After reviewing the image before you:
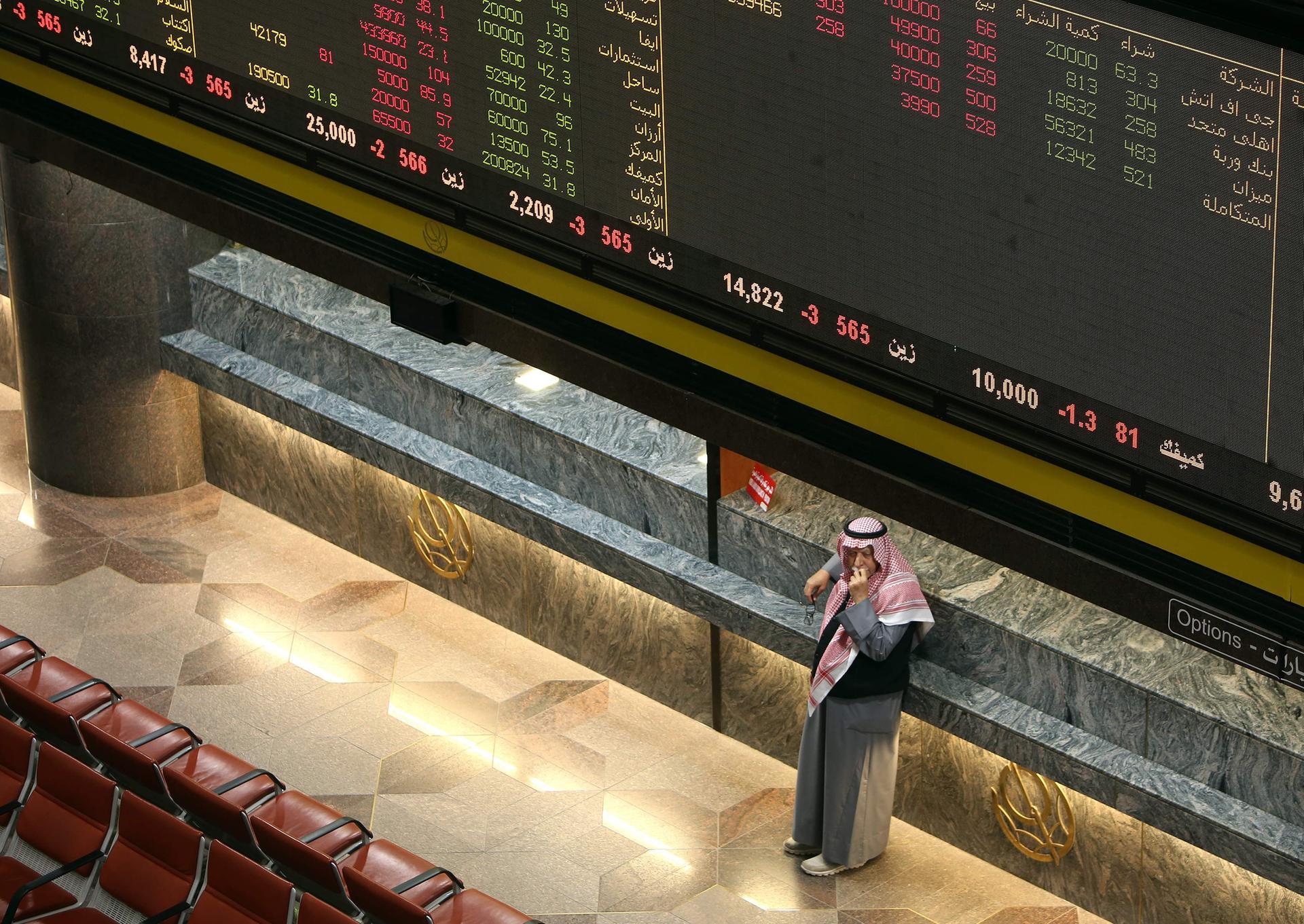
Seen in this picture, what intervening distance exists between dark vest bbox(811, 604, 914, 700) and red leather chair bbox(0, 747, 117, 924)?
270 centimetres

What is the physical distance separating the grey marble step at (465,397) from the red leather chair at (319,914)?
2954mm

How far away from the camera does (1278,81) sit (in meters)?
4.47

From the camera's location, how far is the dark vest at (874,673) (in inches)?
317

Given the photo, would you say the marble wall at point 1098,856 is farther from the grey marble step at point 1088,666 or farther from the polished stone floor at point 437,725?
the grey marble step at point 1088,666

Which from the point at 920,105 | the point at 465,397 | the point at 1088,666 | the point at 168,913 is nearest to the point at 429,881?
the point at 168,913

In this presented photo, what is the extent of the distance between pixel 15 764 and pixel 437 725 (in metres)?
2.12

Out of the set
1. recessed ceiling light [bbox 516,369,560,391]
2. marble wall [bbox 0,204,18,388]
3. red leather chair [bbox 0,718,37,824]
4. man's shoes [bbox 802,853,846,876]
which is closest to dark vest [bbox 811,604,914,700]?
man's shoes [bbox 802,853,846,876]

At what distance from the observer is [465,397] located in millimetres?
9922

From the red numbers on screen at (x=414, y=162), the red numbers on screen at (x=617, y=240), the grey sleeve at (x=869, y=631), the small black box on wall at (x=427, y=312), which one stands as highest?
the red numbers on screen at (x=414, y=162)

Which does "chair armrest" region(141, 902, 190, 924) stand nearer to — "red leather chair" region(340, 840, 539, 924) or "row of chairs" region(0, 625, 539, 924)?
"row of chairs" region(0, 625, 539, 924)

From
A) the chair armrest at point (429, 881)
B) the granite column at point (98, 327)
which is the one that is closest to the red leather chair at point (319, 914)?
the chair armrest at point (429, 881)

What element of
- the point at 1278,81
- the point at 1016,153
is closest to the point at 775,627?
the point at 1016,153

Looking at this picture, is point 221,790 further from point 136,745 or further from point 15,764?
point 15,764

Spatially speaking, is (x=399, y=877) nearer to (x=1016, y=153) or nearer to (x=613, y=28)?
(x=613, y=28)
